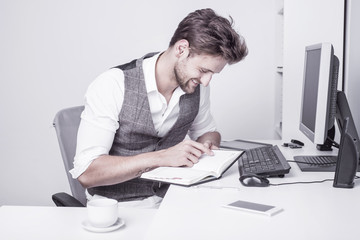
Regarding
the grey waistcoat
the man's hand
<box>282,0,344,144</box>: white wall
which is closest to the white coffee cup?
the man's hand

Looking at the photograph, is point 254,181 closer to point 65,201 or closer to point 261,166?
point 261,166

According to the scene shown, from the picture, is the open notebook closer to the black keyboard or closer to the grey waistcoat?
the black keyboard

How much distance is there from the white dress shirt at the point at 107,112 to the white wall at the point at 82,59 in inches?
46.3

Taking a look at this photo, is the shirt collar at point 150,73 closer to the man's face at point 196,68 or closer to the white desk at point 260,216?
the man's face at point 196,68

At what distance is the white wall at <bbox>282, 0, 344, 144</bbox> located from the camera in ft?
7.06

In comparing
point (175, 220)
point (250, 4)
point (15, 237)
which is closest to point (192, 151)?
point (175, 220)

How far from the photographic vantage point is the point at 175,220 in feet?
3.22

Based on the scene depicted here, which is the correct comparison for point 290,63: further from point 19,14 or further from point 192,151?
point 19,14

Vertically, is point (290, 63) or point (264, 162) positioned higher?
point (290, 63)

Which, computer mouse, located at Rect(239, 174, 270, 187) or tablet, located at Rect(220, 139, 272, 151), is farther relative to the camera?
tablet, located at Rect(220, 139, 272, 151)

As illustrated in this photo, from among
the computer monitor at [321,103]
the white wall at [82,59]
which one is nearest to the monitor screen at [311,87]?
the computer monitor at [321,103]

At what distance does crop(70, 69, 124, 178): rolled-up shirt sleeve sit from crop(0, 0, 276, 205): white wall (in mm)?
1311

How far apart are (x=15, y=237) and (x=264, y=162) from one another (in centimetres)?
81

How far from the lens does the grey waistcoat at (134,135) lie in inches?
62.9
